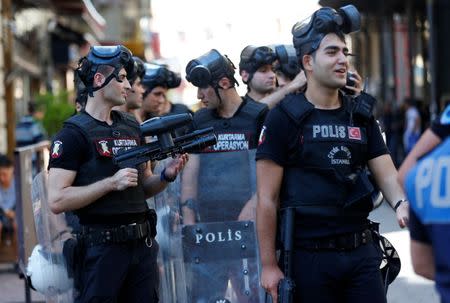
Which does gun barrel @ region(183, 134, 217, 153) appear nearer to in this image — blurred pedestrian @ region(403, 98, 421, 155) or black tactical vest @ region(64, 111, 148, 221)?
black tactical vest @ region(64, 111, 148, 221)

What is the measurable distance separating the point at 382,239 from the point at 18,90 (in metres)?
24.5

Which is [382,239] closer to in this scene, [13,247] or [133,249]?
[133,249]

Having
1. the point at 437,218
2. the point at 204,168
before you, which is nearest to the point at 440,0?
the point at 204,168

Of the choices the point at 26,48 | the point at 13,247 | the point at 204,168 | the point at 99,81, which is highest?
the point at 26,48

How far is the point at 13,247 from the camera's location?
1324cm

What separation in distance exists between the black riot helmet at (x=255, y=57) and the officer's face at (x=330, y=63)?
2881mm

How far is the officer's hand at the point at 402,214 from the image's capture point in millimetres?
5199

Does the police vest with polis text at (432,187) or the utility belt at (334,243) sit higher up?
the police vest with polis text at (432,187)

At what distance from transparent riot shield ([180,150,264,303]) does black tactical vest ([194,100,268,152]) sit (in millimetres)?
482

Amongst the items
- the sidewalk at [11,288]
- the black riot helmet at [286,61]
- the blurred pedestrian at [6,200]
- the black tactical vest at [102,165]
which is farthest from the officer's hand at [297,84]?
the blurred pedestrian at [6,200]

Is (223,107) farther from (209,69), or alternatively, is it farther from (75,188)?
(75,188)

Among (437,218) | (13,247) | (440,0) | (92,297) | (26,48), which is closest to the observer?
(437,218)

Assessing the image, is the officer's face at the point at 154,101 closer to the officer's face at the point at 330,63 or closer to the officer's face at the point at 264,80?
the officer's face at the point at 264,80

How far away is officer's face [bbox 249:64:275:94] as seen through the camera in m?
8.51
